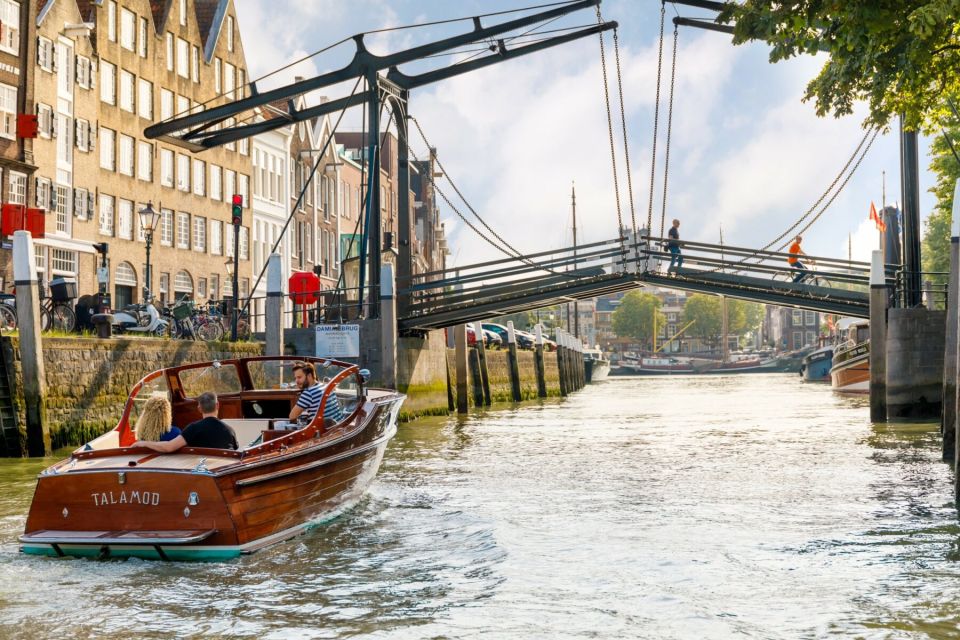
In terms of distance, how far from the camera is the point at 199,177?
49.5 metres

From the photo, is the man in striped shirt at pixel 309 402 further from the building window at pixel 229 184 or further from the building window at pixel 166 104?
the building window at pixel 229 184

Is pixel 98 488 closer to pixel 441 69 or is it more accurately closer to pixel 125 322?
pixel 125 322

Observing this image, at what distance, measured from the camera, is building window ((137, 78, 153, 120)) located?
147 feet

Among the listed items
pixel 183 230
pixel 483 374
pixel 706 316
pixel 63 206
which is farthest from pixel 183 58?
pixel 706 316

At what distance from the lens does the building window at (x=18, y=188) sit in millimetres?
35969

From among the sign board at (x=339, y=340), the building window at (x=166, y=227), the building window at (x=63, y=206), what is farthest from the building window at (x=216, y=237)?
the sign board at (x=339, y=340)

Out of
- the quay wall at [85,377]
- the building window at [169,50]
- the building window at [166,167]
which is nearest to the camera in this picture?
the quay wall at [85,377]

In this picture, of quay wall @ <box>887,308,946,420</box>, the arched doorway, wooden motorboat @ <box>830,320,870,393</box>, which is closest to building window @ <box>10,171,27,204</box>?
the arched doorway

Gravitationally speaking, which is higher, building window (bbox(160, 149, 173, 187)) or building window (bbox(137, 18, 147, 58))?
building window (bbox(137, 18, 147, 58))

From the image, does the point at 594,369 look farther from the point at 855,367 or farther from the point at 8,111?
the point at 8,111

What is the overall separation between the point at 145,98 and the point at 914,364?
30256 mm

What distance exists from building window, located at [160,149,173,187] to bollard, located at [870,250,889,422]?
95.1 feet

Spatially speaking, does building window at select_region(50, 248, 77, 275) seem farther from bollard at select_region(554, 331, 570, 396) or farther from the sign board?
bollard at select_region(554, 331, 570, 396)

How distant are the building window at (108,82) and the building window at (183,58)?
17.3 ft
